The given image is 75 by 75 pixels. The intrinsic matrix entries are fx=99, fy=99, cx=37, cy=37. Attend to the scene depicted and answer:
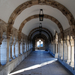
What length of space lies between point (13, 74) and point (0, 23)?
2.85 metres

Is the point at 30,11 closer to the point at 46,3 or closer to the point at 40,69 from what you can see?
the point at 46,3

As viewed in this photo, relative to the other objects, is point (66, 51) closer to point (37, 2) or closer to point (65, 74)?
point (65, 74)

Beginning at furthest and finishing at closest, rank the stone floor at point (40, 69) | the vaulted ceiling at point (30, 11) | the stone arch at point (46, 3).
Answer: the stone floor at point (40, 69) → the stone arch at point (46, 3) → the vaulted ceiling at point (30, 11)

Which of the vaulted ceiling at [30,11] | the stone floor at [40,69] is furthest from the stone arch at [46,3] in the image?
the stone floor at [40,69]

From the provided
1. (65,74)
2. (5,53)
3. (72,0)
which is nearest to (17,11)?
(5,53)

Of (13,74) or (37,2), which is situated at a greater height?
(37,2)

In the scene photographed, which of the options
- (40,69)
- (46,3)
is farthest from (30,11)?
(40,69)

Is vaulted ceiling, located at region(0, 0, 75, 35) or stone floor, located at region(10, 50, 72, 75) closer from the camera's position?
vaulted ceiling, located at region(0, 0, 75, 35)

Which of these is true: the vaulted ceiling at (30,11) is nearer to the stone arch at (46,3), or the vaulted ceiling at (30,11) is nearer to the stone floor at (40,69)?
the stone arch at (46,3)

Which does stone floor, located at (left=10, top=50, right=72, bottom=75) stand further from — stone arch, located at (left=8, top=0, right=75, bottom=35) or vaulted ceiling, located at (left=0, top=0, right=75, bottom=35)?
vaulted ceiling, located at (left=0, top=0, right=75, bottom=35)

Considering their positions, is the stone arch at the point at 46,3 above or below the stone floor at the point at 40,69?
above

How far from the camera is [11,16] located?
5613 mm

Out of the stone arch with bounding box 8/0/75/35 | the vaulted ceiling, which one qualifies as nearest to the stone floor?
the stone arch with bounding box 8/0/75/35

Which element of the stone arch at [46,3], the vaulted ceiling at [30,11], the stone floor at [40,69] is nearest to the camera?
the vaulted ceiling at [30,11]
